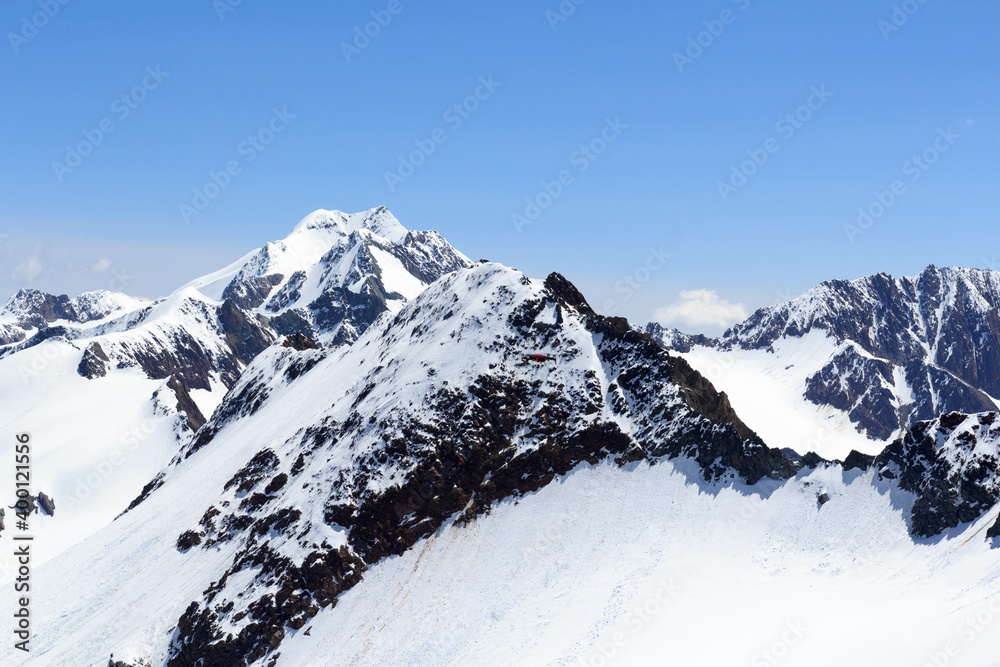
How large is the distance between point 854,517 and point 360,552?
62877 millimetres

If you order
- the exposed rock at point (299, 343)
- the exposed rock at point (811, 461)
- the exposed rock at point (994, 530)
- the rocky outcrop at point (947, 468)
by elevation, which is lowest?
the exposed rock at point (994, 530)

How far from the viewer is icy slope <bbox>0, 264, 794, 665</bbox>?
85.9m

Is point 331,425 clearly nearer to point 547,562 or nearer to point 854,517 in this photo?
point 547,562

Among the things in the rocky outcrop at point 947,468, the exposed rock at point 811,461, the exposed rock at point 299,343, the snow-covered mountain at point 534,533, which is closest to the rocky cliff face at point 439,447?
the snow-covered mountain at point 534,533

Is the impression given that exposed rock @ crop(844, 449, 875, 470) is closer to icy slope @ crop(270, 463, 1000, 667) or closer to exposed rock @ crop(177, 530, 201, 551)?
icy slope @ crop(270, 463, 1000, 667)

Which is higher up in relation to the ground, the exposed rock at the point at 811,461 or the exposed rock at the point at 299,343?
the exposed rock at the point at 299,343

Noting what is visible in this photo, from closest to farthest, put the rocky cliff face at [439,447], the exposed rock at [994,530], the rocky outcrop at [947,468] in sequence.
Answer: the exposed rock at [994,530]
the rocky outcrop at [947,468]
the rocky cliff face at [439,447]

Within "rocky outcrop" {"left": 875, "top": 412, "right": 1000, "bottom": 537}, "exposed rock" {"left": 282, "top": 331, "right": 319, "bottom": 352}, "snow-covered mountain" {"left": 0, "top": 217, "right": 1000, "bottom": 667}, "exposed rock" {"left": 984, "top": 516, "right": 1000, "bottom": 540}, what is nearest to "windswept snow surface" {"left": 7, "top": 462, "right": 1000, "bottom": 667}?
"snow-covered mountain" {"left": 0, "top": 217, "right": 1000, "bottom": 667}

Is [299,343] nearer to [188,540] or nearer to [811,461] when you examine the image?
[188,540]

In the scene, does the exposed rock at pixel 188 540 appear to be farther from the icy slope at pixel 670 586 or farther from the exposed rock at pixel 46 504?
the exposed rock at pixel 46 504

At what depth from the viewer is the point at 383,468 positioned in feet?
312

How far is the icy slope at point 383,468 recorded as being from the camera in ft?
282

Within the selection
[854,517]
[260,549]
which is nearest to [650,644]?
[854,517]

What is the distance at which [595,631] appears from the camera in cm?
7138
